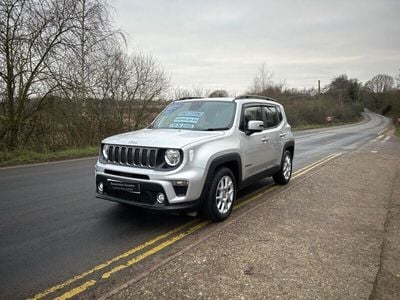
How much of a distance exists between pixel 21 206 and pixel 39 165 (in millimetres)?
5263

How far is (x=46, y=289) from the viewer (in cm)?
320

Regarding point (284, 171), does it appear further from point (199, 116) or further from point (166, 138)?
point (166, 138)

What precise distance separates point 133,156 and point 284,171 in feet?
13.7

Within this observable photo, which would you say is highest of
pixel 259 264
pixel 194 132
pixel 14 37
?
pixel 14 37

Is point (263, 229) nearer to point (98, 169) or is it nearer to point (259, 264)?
point (259, 264)

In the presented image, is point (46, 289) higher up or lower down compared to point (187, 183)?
lower down

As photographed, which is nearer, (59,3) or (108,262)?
(108,262)

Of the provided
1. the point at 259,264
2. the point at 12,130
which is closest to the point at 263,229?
the point at 259,264

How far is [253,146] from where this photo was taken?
605cm

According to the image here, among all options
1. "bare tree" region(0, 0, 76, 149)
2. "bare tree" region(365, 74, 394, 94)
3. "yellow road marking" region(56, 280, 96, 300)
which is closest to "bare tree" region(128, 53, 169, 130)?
"bare tree" region(0, 0, 76, 149)

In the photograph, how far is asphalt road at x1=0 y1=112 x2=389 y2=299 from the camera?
351 centimetres

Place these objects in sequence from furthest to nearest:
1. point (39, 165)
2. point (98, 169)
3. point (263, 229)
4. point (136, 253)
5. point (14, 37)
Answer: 1. point (14, 37)
2. point (39, 165)
3. point (98, 169)
4. point (263, 229)
5. point (136, 253)

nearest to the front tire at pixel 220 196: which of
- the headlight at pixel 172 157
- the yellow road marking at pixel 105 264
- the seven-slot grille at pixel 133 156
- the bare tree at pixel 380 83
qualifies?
the yellow road marking at pixel 105 264

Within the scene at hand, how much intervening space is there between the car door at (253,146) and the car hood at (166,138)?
647 millimetres
